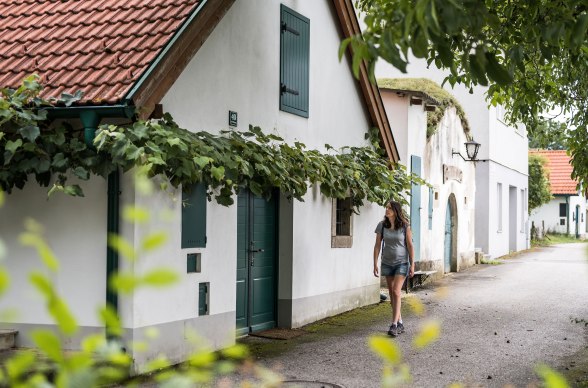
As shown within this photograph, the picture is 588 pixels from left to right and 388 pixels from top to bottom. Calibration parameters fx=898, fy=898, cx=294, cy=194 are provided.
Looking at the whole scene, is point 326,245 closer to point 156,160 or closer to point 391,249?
point 391,249

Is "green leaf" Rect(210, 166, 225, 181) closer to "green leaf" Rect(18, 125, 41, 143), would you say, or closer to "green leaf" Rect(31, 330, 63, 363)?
"green leaf" Rect(18, 125, 41, 143)

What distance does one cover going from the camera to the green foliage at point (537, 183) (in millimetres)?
38838

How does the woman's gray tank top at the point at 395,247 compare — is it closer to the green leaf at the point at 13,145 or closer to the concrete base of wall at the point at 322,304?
the concrete base of wall at the point at 322,304

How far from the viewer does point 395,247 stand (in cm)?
1199

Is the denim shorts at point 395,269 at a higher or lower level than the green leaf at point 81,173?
lower

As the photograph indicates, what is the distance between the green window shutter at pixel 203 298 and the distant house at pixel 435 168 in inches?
342

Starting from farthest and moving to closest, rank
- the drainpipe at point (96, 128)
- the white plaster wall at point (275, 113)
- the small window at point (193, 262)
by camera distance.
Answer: the white plaster wall at point (275, 113)
the small window at point (193, 262)
the drainpipe at point (96, 128)

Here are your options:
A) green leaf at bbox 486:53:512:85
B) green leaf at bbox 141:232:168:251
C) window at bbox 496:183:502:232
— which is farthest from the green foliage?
green leaf at bbox 141:232:168:251

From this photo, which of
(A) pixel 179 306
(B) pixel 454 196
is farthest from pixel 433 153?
(A) pixel 179 306

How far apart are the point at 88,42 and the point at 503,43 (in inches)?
173

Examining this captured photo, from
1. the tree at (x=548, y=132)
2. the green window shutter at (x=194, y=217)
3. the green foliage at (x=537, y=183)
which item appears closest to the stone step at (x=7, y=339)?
the green window shutter at (x=194, y=217)

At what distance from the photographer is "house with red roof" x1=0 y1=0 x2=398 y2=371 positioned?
884 centimetres

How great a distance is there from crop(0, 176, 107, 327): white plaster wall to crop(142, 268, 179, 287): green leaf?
24.3ft

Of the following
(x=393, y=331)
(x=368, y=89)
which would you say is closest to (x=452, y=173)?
(x=368, y=89)
